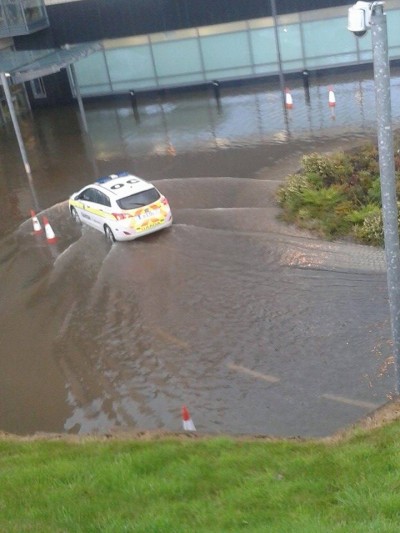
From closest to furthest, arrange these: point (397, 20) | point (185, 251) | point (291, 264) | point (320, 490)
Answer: point (320, 490) < point (291, 264) < point (185, 251) < point (397, 20)

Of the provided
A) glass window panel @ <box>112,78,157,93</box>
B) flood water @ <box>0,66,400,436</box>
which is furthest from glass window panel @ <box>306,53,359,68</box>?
flood water @ <box>0,66,400,436</box>

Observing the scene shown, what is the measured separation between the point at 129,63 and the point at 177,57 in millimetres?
2341

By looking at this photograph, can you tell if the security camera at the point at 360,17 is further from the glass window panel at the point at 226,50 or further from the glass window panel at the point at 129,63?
the glass window panel at the point at 129,63

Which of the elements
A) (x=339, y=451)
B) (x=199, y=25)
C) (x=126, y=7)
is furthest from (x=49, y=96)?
(x=339, y=451)

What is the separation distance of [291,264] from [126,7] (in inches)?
871

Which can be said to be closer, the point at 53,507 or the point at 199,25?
the point at 53,507

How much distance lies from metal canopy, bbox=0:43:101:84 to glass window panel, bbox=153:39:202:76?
4.65m

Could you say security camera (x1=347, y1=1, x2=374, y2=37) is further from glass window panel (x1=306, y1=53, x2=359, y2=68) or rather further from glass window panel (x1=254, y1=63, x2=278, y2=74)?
glass window panel (x1=254, y1=63, x2=278, y2=74)

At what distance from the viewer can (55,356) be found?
545 inches

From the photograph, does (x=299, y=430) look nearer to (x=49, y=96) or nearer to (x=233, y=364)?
(x=233, y=364)

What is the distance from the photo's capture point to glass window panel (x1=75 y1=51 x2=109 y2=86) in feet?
116

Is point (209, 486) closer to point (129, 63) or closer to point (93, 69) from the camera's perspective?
point (129, 63)

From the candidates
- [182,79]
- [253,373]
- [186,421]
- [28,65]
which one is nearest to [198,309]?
[253,373]

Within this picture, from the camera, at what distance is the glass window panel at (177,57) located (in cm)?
3425
